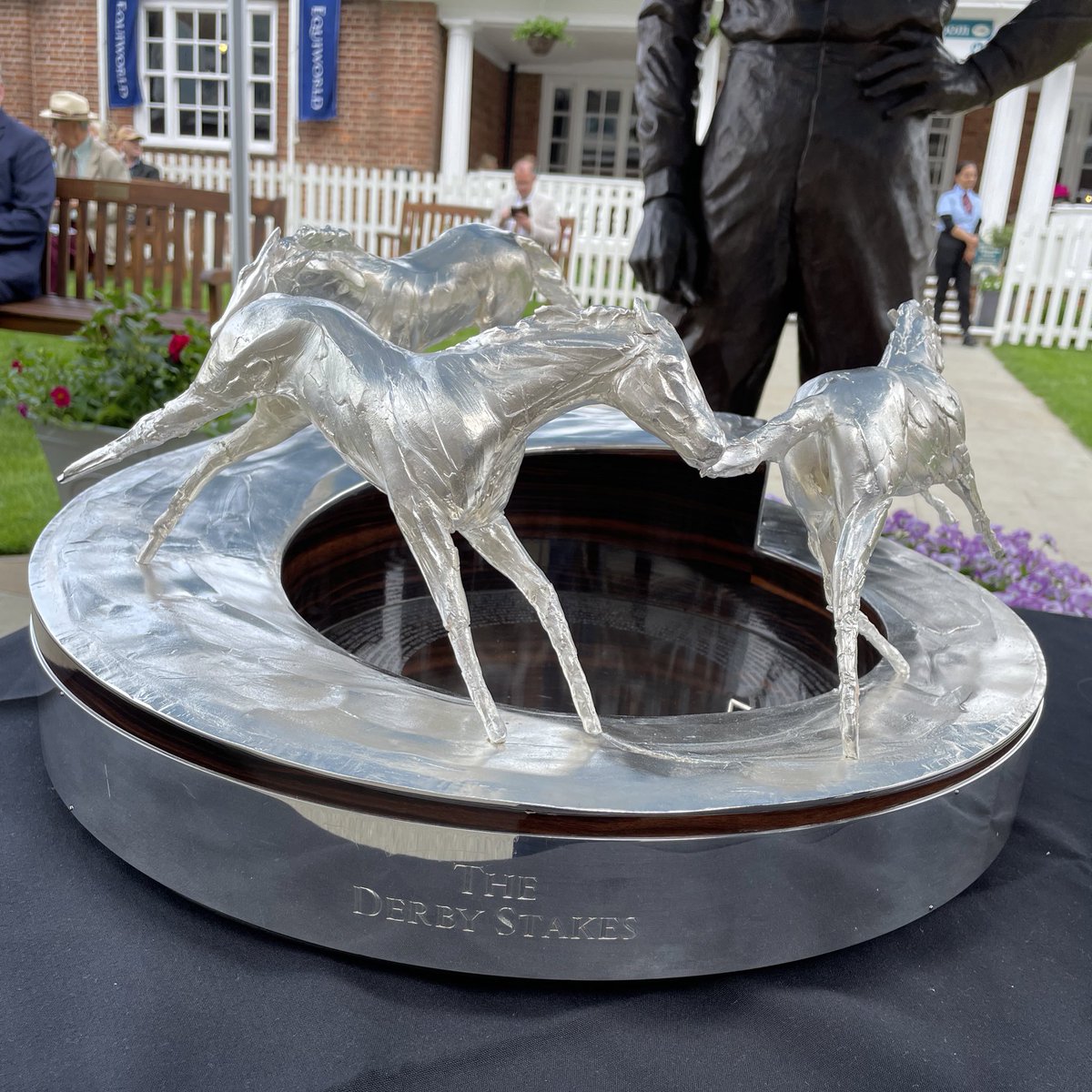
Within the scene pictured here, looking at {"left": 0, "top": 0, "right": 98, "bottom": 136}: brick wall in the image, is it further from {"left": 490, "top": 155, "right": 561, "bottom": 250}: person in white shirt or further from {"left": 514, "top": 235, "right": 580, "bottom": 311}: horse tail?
{"left": 514, "top": 235, "right": 580, "bottom": 311}: horse tail

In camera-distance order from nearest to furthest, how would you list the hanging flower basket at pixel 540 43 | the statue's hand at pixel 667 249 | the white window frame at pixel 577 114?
the statue's hand at pixel 667 249 → the hanging flower basket at pixel 540 43 → the white window frame at pixel 577 114

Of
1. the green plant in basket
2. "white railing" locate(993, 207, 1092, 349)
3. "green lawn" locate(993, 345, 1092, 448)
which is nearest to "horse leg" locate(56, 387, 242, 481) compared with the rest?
the green plant in basket

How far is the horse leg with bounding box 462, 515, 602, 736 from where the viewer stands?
123cm

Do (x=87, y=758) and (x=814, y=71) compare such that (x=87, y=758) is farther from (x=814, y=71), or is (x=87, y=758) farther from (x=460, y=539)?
(x=814, y=71)

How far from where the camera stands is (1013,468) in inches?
239

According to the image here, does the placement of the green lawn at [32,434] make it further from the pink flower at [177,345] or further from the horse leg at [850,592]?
the horse leg at [850,592]

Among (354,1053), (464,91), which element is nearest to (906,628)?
(354,1053)

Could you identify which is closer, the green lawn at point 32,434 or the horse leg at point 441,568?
the horse leg at point 441,568

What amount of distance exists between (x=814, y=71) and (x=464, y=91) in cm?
1183

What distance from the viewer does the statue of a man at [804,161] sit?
2111mm

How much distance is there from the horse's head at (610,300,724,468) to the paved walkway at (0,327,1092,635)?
2319 millimetres

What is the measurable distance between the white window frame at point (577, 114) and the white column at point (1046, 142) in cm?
575

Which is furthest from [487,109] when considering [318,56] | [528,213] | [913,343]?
[913,343]

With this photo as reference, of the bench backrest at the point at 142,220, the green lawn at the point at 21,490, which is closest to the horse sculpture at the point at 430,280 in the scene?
the green lawn at the point at 21,490
